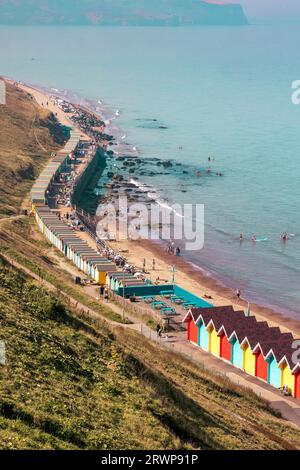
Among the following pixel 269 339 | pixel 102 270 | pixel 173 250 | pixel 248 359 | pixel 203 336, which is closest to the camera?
pixel 248 359

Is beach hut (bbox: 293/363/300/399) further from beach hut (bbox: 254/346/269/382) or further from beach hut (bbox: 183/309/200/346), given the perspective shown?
beach hut (bbox: 183/309/200/346)

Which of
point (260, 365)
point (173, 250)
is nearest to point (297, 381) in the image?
point (260, 365)

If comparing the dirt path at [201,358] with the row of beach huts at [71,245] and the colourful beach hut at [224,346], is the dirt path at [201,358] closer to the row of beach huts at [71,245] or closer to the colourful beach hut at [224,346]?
the colourful beach hut at [224,346]

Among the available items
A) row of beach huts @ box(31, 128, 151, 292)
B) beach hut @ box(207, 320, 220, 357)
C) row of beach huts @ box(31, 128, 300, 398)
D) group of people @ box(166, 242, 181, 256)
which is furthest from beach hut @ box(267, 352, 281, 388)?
group of people @ box(166, 242, 181, 256)

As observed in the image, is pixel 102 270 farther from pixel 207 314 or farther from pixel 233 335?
pixel 233 335

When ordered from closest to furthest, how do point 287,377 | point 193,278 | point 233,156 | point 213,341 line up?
point 287,377
point 213,341
point 193,278
point 233,156

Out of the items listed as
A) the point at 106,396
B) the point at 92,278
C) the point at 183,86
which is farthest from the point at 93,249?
the point at 183,86
